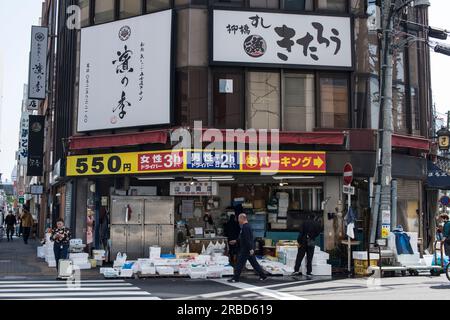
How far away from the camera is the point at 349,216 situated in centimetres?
1811

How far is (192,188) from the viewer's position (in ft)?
71.3

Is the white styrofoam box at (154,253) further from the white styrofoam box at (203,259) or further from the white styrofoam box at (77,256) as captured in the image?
the white styrofoam box at (77,256)

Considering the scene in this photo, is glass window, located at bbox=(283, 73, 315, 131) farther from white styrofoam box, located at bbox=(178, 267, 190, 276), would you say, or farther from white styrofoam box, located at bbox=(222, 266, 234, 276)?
white styrofoam box, located at bbox=(178, 267, 190, 276)

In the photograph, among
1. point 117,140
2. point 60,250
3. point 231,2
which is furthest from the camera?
point 231,2

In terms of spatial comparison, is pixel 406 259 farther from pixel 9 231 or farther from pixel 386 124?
pixel 9 231

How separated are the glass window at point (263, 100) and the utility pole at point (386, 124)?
13.3 feet

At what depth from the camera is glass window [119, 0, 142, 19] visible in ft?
73.6

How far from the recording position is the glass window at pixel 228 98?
21000 mm

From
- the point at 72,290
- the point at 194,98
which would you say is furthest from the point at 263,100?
the point at 72,290

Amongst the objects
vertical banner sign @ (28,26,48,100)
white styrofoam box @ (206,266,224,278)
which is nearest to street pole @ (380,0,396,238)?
white styrofoam box @ (206,266,224,278)

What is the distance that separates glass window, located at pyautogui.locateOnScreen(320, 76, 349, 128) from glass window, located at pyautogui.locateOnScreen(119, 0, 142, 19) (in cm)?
758

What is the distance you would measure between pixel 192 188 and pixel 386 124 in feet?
24.5

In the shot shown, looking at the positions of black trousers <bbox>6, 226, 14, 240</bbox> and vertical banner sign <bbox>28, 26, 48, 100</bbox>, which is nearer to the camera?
vertical banner sign <bbox>28, 26, 48, 100</bbox>
